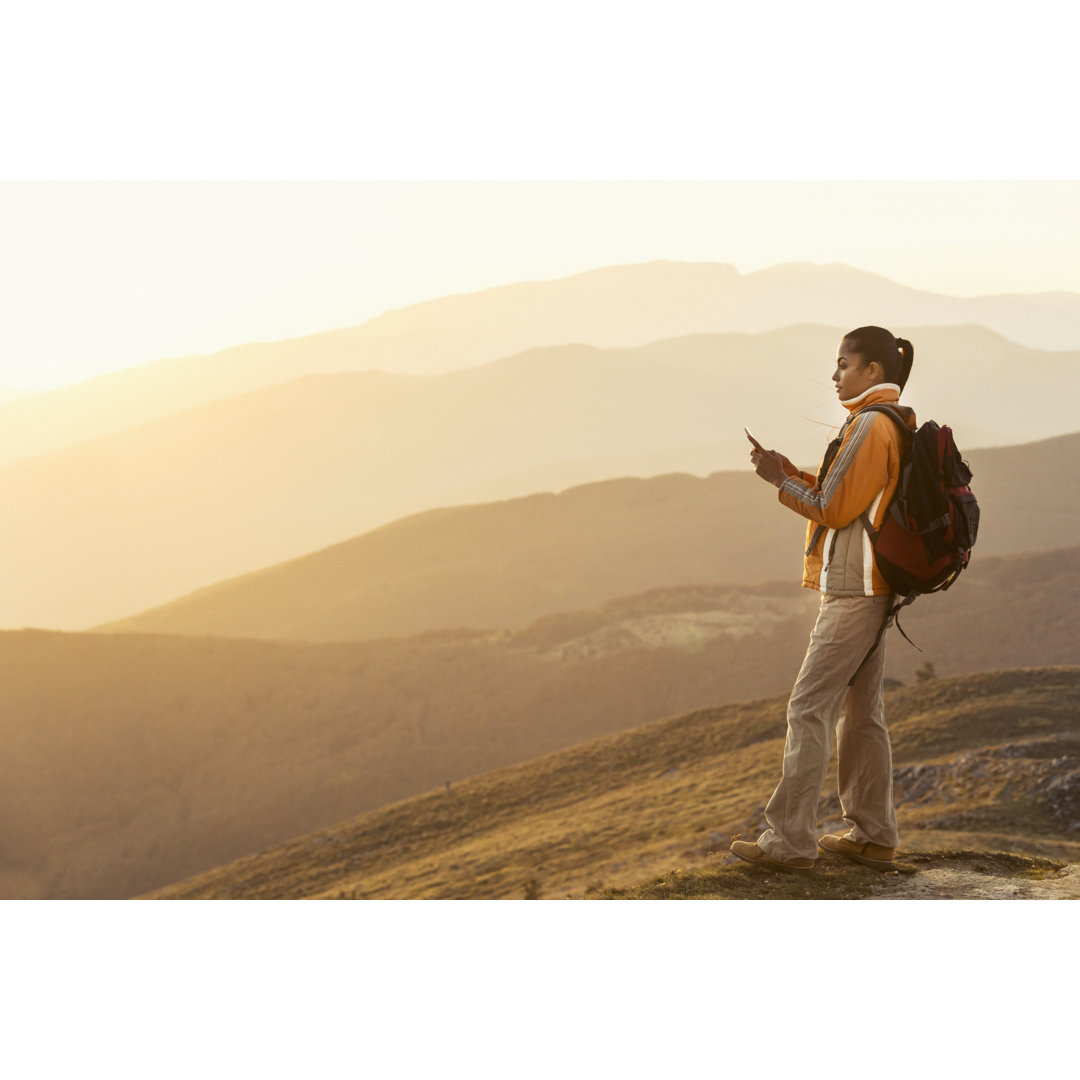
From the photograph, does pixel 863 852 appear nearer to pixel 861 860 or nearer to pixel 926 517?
pixel 861 860

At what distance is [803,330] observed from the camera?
17550 cm

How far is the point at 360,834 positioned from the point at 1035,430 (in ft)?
494

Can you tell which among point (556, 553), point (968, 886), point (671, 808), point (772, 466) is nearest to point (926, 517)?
point (772, 466)

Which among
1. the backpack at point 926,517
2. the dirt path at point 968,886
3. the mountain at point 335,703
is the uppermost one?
the backpack at point 926,517

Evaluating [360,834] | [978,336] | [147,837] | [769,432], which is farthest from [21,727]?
[978,336]

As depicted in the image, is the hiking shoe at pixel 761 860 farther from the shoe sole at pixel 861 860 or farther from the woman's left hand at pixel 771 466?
the woman's left hand at pixel 771 466

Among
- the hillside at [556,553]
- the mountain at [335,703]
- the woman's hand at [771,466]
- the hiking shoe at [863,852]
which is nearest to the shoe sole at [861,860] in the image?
the hiking shoe at [863,852]

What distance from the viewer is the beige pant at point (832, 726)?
4.21 meters

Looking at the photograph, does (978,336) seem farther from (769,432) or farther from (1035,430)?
(769,432)

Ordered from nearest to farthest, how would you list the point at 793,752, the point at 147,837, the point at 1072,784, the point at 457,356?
the point at 793,752, the point at 1072,784, the point at 147,837, the point at 457,356

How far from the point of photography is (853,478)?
4.06 metres

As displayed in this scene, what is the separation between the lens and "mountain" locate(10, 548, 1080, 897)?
1878 centimetres

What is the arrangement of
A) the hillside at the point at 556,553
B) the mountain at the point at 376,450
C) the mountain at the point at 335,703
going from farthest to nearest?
1. the mountain at the point at 376,450
2. the hillside at the point at 556,553
3. the mountain at the point at 335,703

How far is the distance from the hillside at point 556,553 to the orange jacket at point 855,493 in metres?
→ 32.6
